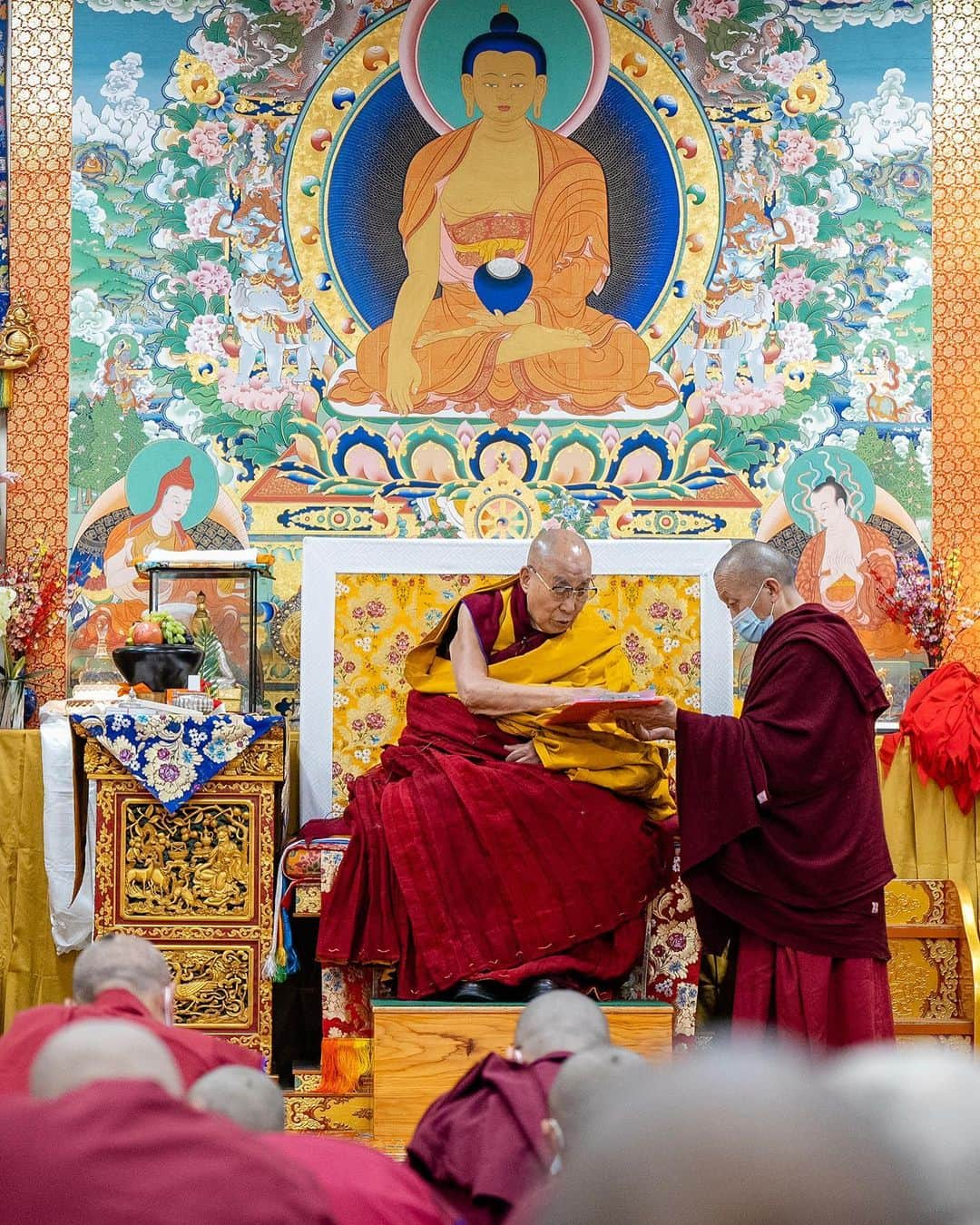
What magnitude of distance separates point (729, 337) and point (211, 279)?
2262 mm

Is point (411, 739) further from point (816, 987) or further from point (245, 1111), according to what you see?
point (245, 1111)

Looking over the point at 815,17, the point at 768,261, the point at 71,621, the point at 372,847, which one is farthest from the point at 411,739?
the point at 815,17

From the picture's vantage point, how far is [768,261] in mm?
6434

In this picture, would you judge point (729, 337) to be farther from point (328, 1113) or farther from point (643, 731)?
point (328, 1113)

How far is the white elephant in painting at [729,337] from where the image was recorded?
Result: 21.0ft

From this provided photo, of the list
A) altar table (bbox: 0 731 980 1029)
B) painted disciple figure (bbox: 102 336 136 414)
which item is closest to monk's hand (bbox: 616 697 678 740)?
altar table (bbox: 0 731 980 1029)

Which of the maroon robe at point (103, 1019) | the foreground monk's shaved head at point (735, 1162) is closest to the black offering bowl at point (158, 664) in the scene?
the maroon robe at point (103, 1019)

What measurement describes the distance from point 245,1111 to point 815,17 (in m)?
5.91

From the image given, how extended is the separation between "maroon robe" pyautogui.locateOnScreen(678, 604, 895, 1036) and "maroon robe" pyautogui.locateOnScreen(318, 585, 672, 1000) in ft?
0.94

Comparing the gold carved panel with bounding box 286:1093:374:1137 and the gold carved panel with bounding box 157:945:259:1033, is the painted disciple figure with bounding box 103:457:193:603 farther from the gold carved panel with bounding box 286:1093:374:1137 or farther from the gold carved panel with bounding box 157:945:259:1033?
the gold carved panel with bounding box 286:1093:374:1137

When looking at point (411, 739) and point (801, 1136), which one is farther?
point (411, 739)

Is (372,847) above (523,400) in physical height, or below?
below

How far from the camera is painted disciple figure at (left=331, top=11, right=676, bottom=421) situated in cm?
637

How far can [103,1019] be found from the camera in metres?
1.76
